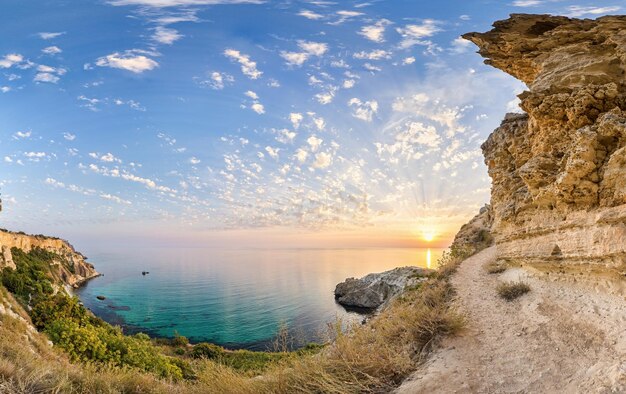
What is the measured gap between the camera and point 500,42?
11.7 metres

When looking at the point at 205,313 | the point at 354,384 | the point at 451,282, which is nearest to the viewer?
the point at 354,384

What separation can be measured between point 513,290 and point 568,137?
4.55 m

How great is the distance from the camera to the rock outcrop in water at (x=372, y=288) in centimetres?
4244

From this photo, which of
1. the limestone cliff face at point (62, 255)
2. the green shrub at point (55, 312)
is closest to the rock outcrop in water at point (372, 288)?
the green shrub at point (55, 312)

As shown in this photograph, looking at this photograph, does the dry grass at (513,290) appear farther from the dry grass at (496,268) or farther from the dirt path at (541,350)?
the dry grass at (496,268)

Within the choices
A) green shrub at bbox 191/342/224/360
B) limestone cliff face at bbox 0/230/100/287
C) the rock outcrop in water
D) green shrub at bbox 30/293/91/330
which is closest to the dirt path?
green shrub at bbox 30/293/91/330

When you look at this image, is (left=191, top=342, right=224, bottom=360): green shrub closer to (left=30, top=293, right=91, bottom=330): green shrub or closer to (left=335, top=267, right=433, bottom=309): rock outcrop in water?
(left=30, top=293, right=91, bottom=330): green shrub

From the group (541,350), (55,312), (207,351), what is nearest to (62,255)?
(207,351)

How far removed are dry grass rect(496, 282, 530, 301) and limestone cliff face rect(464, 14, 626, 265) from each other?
972 mm

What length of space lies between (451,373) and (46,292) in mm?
32388

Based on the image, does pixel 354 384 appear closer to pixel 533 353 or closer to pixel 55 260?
pixel 533 353

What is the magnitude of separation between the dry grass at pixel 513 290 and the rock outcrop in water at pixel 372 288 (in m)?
30.5

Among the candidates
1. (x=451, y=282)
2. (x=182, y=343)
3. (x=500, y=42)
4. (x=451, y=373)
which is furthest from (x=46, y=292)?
(x=500, y=42)

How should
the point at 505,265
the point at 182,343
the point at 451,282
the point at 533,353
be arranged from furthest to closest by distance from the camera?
the point at 182,343
the point at 451,282
the point at 505,265
the point at 533,353
